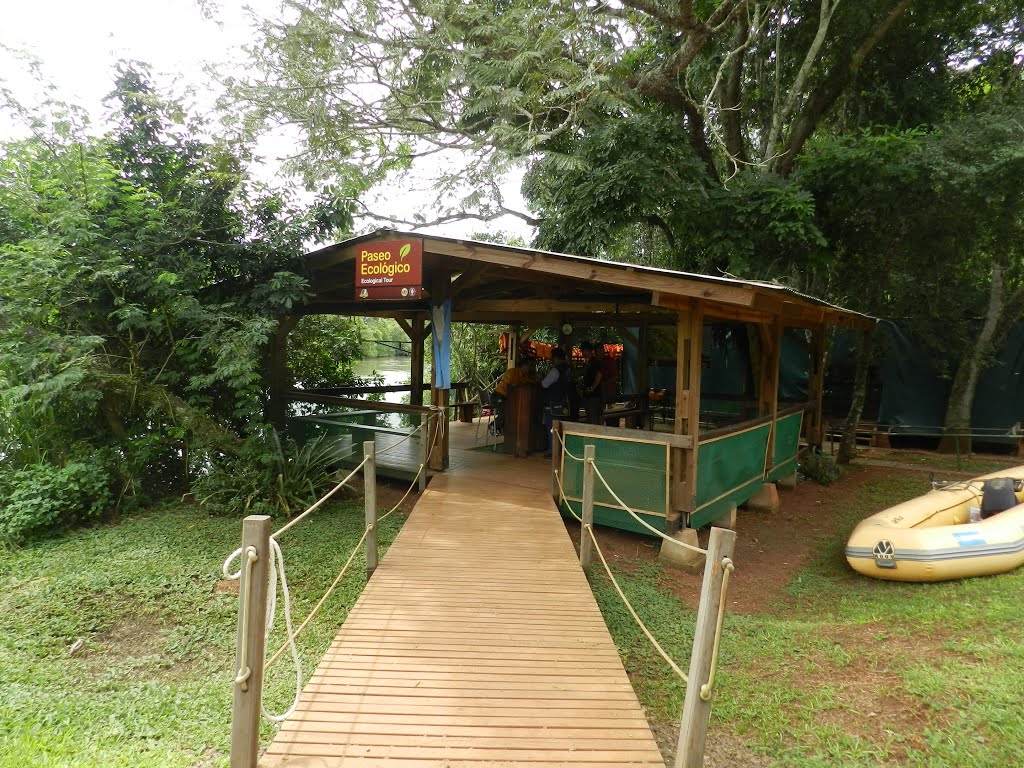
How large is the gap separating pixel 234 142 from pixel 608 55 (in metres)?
6.39

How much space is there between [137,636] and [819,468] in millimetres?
10407

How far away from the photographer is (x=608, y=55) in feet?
33.2

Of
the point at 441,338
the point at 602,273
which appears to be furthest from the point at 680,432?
the point at 441,338

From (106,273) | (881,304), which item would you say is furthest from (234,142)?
(881,304)

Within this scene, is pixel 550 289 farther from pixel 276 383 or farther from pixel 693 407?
pixel 276 383

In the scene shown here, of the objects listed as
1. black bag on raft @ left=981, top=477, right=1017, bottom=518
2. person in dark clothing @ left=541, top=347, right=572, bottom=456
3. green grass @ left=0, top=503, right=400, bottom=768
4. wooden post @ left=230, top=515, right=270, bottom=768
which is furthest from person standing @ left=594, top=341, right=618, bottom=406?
wooden post @ left=230, top=515, right=270, bottom=768

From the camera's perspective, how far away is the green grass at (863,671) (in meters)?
3.14

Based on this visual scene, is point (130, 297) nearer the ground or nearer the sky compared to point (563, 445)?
nearer the sky

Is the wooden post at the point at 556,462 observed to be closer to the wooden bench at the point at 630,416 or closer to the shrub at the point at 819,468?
the wooden bench at the point at 630,416

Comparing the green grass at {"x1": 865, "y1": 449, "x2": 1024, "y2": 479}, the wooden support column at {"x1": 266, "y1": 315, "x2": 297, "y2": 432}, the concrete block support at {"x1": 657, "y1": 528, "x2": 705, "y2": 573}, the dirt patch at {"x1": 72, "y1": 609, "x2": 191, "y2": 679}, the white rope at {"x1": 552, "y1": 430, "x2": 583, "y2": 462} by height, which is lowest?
the dirt patch at {"x1": 72, "y1": 609, "x2": 191, "y2": 679}

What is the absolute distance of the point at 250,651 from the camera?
2441mm

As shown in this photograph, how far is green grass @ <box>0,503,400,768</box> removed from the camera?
330 cm

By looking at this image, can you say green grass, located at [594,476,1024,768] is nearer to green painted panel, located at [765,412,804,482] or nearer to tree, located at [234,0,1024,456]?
green painted panel, located at [765,412,804,482]

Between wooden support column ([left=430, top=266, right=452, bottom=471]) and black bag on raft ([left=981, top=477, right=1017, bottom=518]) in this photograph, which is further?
wooden support column ([left=430, top=266, right=452, bottom=471])
